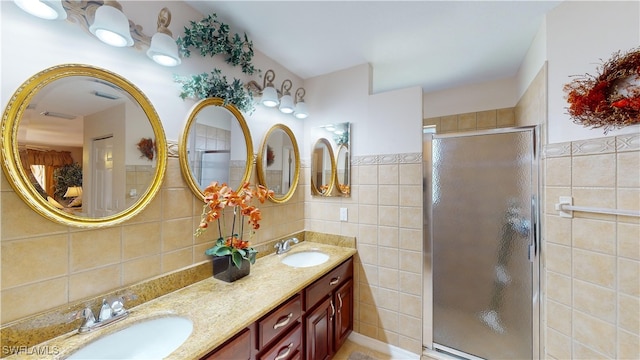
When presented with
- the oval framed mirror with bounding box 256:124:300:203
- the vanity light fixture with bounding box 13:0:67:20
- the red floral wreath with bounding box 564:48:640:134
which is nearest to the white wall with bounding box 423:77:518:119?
the red floral wreath with bounding box 564:48:640:134

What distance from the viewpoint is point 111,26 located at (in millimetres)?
974

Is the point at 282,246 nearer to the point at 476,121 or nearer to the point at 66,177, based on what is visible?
the point at 66,177

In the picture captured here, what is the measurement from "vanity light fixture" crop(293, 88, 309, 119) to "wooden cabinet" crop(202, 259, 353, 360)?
1.38 metres

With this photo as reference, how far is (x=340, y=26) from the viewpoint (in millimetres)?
1598

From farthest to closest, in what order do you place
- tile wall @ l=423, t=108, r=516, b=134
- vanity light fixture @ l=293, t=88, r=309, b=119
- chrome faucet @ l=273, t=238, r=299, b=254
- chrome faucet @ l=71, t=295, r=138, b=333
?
tile wall @ l=423, t=108, r=516, b=134 → vanity light fixture @ l=293, t=88, r=309, b=119 → chrome faucet @ l=273, t=238, r=299, b=254 → chrome faucet @ l=71, t=295, r=138, b=333

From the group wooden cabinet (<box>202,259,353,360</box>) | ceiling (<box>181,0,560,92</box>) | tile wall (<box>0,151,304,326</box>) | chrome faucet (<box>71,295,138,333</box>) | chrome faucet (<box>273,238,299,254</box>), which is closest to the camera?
tile wall (<box>0,151,304,326</box>)

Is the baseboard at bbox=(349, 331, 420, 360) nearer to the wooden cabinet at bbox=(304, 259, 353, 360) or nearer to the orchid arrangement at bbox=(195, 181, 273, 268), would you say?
the wooden cabinet at bbox=(304, 259, 353, 360)

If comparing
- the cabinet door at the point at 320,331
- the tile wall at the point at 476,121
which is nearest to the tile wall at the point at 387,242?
the cabinet door at the point at 320,331

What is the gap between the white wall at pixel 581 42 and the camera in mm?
1180

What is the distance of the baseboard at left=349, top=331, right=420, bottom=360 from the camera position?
188cm

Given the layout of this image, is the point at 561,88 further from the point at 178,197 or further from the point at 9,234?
the point at 9,234

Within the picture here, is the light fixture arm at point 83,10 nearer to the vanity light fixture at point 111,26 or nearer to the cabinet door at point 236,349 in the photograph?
the vanity light fixture at point 111,26

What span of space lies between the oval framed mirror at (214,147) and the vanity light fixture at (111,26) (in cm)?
43

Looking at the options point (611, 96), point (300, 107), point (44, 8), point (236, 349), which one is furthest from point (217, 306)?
point (611, 96)
